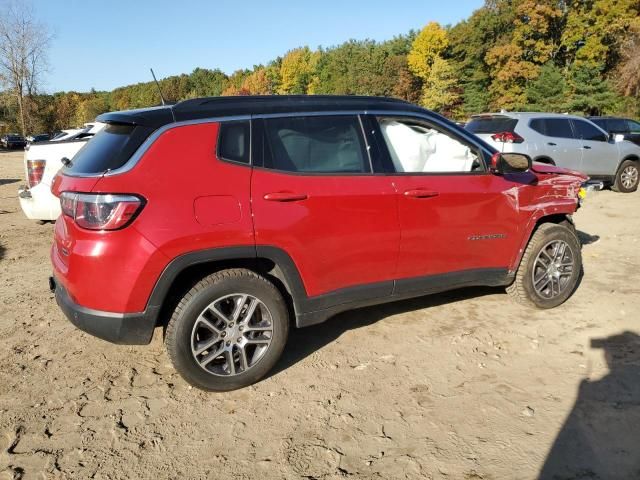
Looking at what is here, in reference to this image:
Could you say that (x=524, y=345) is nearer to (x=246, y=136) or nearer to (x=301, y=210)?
(x=301, y=210)

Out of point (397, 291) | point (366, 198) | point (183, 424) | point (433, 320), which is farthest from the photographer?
point (433, 320)

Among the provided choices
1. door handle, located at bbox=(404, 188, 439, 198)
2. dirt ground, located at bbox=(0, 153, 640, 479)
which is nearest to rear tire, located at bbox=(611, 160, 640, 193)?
dirt ground, located at bbox=(0, 153, 640, 479)

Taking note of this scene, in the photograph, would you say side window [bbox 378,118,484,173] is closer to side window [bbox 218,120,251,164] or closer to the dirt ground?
side window [bbox 218,120,251,164]

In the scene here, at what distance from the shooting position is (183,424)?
9.70 ft

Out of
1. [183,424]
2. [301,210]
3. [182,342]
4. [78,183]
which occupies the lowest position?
[183,424]

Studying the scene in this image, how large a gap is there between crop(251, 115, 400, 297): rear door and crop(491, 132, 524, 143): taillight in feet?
21.6

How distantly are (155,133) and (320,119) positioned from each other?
1.13m

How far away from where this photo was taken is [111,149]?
3082 mm

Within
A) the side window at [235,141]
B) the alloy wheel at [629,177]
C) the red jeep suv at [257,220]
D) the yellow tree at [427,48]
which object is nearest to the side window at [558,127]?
the alloy wheel at [629,177]

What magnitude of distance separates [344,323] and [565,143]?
25.8 ft

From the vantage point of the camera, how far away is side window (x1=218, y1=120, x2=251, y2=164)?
3.12 m

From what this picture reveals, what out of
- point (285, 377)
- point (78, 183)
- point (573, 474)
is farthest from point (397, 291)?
point (78, 183)

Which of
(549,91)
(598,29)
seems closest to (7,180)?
(549,91)

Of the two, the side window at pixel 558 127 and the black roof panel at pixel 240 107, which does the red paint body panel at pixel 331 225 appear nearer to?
the black roof panel at pixel 240 107
